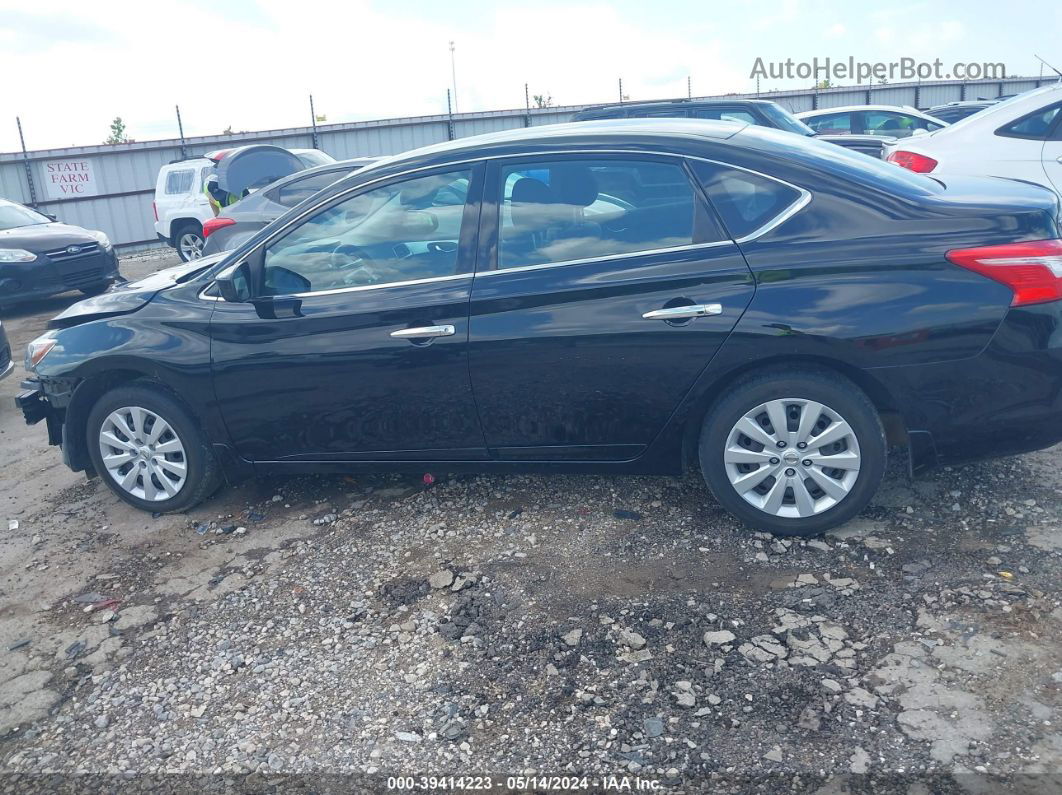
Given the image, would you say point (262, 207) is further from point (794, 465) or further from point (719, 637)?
point (719, 637)

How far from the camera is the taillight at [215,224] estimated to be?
32.0ft

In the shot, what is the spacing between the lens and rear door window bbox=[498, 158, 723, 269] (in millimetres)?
3938

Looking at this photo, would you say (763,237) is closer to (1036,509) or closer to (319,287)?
(1036,509)

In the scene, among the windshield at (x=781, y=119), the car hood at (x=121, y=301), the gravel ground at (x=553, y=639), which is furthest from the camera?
the windshield at (x=781, y=119)

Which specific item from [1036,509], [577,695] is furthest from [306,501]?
[1036,509]

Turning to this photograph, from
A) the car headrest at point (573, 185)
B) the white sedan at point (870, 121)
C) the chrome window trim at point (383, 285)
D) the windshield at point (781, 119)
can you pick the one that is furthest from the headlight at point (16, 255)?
the white sedan at point (870, 121)

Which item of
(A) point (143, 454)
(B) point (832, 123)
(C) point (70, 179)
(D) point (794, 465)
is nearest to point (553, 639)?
(D) point (794, 465)

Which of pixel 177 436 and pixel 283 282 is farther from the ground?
pixel 283 282

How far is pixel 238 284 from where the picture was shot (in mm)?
4473

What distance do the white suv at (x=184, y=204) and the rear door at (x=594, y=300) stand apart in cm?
1174

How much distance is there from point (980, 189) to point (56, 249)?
1118 centimetres

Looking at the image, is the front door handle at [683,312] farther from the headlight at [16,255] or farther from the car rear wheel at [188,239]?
the car rear wheel at [188,239]

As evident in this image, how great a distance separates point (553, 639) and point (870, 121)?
1417 cm

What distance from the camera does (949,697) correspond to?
291cm
